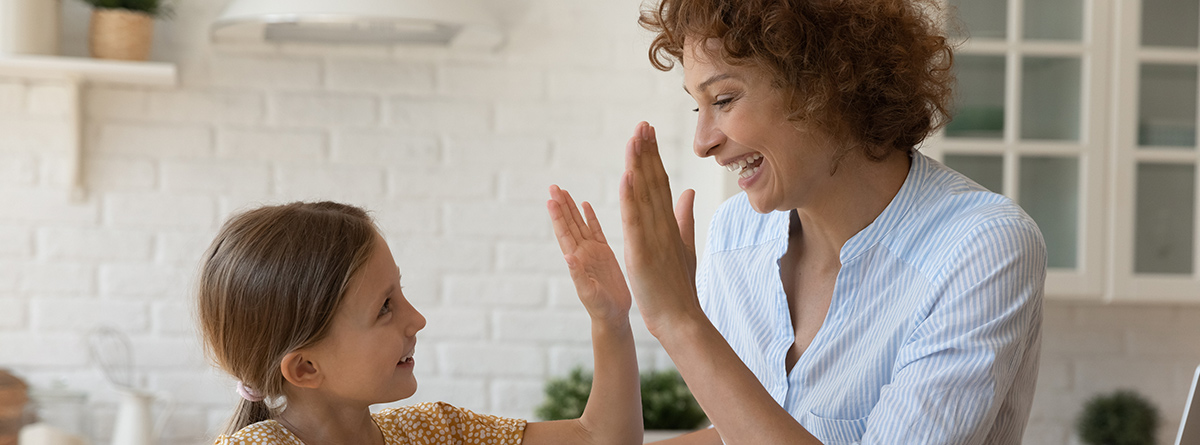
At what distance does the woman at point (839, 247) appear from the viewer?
3.49ft

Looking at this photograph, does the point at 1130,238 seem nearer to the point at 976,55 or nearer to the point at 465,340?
the point at 976,55

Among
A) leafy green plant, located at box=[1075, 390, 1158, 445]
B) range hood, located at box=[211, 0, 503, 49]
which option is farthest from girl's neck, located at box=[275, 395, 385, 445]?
leafy green plant, located at box=[1075, 390, 1158, 445]

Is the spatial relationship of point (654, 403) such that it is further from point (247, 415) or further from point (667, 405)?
point (247, 415)

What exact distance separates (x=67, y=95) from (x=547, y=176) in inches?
46.3

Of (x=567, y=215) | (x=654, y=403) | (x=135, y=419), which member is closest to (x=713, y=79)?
(x=567, y=215)

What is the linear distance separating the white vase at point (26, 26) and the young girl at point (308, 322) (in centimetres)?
132

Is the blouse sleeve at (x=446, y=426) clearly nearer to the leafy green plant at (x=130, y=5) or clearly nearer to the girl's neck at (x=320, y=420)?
the girl's neck at (x=320, y=420)

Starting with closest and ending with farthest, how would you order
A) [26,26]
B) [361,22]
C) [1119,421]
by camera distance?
[361,22] → [26,26] → [1119,421]

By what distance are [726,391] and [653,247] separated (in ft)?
0.60

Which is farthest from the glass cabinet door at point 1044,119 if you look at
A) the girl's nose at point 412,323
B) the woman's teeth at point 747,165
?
the girl's nose at point 412,323

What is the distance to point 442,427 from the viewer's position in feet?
4.15

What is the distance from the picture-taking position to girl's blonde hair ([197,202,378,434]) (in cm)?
110

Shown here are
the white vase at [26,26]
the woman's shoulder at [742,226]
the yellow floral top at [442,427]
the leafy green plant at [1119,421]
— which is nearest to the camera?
the yellow floral top at [442,427]

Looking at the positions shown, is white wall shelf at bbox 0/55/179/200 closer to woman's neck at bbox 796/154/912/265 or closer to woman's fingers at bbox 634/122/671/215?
woman's fingers at bbox 634/122/671/215
